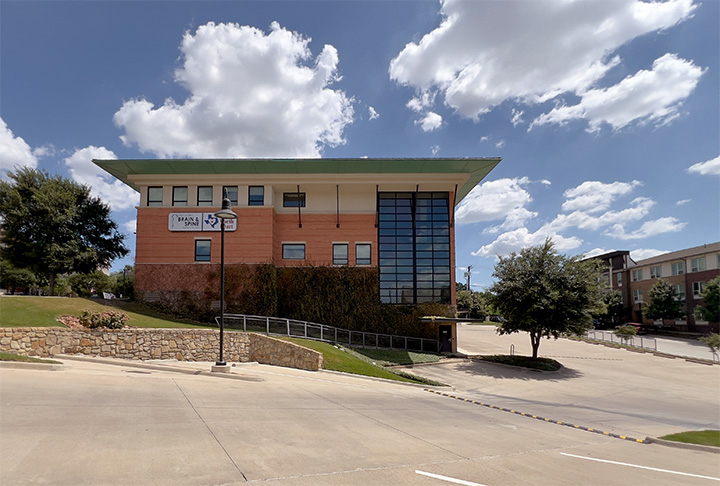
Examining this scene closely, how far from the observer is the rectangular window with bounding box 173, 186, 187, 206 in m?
28.8

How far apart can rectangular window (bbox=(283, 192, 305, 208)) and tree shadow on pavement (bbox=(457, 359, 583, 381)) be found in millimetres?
15758

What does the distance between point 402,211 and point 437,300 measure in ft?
23.1

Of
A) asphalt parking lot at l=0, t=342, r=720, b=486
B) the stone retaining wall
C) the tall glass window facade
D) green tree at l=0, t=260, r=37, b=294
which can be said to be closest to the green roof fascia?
the tall glass window facade

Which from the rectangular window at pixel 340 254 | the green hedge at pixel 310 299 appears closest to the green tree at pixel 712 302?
the green hedge at pixel 310 299

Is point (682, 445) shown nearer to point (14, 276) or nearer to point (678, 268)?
point (14, 276)

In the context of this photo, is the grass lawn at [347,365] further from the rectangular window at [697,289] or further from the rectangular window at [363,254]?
the rectangular window at [697,289]

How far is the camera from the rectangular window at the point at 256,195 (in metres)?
29.2

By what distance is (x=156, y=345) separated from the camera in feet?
60.1

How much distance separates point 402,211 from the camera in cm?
3086

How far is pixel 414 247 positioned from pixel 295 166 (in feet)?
34.1

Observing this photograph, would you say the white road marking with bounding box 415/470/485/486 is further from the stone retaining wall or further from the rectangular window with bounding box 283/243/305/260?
the rectangular window with bounding box 283/243/305/260

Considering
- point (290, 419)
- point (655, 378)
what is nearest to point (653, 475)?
point (290, 419)

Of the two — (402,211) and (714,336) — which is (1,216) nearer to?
(402,211)

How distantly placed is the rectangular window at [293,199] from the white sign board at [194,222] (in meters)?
4.16
